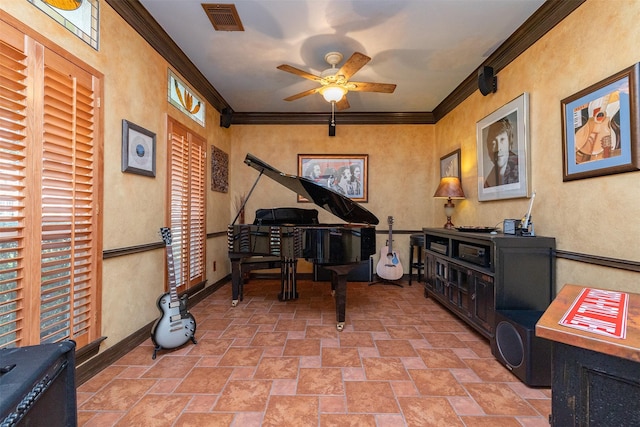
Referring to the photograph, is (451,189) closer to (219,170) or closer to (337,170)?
(337,170)

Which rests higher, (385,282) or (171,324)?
(171,324)

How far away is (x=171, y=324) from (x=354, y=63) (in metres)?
2.54

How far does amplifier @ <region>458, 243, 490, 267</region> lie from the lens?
7.11 feet

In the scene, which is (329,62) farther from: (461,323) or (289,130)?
(461,323)

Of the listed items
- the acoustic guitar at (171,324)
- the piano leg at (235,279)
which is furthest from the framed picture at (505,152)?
the acoustic guitar at (171,324)

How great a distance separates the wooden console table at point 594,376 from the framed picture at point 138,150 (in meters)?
2.56

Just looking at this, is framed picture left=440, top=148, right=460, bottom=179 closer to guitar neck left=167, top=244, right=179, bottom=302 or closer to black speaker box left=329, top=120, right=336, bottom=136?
black speaker box left=329, top=120, right=336, bottom=136

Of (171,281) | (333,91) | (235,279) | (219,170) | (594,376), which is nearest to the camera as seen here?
(594,376)

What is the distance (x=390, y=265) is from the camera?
12.8 feet

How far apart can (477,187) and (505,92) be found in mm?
1017

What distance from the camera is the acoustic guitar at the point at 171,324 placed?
201 centimetres

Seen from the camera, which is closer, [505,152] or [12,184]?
[12,184]

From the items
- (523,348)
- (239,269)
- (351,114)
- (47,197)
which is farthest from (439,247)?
(47,197)

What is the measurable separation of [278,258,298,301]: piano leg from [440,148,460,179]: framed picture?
245cm
